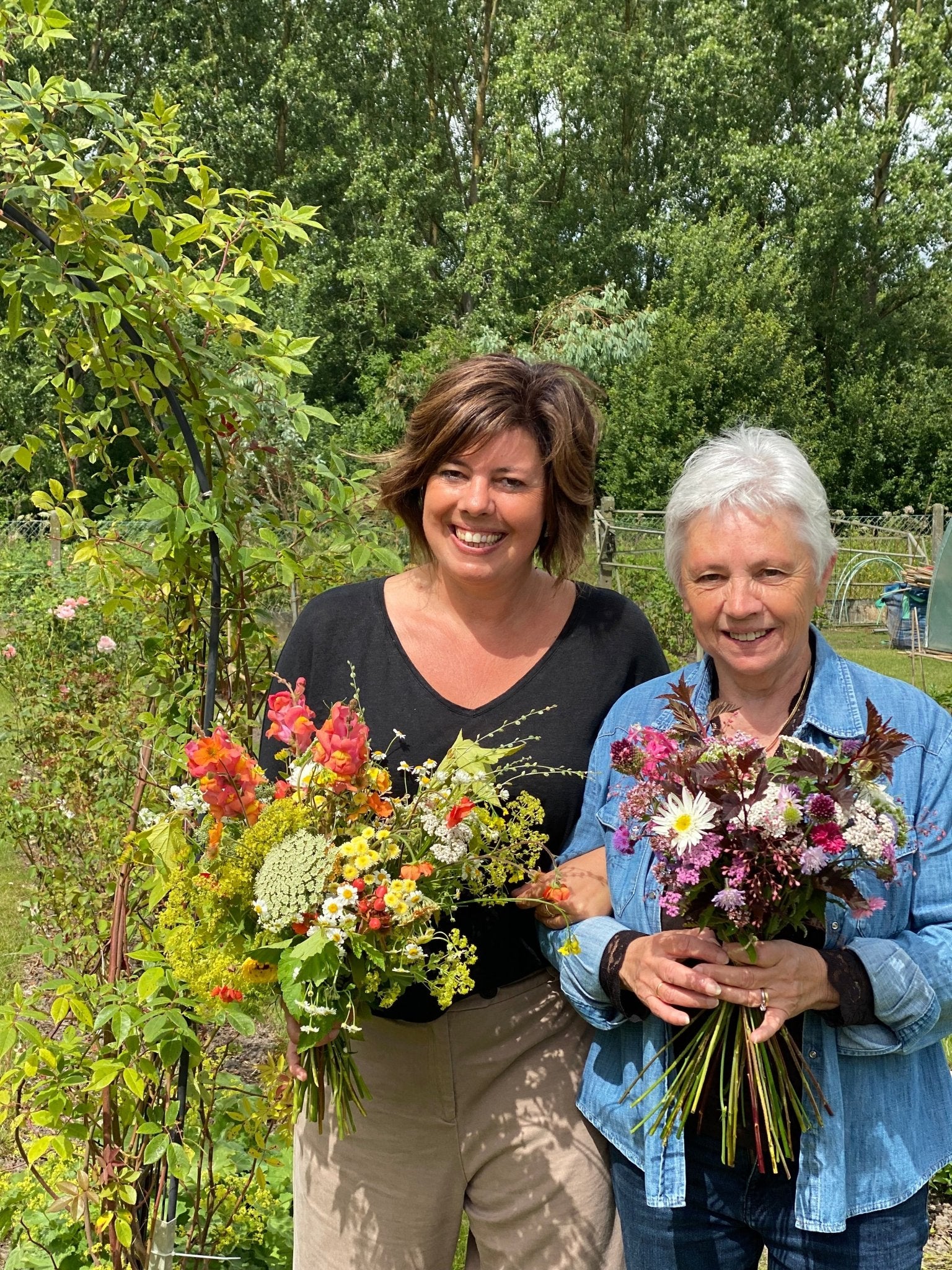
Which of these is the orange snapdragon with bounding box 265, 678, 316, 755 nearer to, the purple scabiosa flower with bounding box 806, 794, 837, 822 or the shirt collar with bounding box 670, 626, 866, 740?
the shirt collar with bounding box 670, 626, 866, 740

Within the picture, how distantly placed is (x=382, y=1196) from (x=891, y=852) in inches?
45.8

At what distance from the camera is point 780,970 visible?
5.16 ft

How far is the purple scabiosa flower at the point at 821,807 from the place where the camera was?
4.65 ft

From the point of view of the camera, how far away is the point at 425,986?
1.93m

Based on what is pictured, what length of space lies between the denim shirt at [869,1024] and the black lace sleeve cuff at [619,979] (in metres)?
0.01

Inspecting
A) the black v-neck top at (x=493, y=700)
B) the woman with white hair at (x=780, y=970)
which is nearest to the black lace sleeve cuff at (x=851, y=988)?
the woman with white hair at (x=780, y=970)

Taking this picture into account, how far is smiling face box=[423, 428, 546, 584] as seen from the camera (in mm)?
2037

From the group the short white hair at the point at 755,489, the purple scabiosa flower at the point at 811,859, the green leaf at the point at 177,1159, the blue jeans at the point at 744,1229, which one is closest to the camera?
the purple scabiosa flower at the point at 811,859

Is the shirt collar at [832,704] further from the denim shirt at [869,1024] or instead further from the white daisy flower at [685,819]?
the white daisy flower at [685,819]

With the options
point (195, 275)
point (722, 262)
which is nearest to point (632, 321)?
point (722, 262)

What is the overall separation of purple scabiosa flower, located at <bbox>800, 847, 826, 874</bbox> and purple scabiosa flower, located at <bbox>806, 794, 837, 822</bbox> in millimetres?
41

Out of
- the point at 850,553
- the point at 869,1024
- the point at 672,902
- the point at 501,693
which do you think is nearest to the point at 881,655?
the point at 850,553

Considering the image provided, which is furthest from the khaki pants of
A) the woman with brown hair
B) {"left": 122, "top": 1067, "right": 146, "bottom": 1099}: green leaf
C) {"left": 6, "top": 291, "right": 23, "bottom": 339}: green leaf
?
{"left": 6, "top": 291, "right": 23, "bottom": 339}: green leaf

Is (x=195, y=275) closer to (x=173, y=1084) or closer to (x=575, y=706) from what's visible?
(x=575, y=706)
